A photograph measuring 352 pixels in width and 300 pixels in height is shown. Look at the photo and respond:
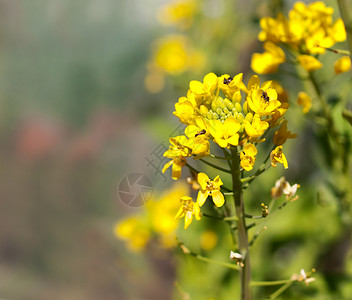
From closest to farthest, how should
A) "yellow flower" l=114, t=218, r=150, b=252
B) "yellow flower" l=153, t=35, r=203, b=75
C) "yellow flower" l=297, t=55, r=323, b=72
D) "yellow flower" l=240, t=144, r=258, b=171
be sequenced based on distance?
"yellow flower" l=240, t=144, r=258, b=171 < "yellow flower" l=297, t=55, r=323, b=72 < "yellow flower" l=114, t=218, r=150, b=252 < "yellow flower" l=153, t=35, r=203, b=75

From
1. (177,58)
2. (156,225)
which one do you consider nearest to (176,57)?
(177,58)

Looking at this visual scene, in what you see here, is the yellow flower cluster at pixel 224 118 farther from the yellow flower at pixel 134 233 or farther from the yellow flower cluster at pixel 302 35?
the yellow flower at pixel 134 233

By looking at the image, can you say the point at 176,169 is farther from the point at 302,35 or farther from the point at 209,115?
the point at 302,35

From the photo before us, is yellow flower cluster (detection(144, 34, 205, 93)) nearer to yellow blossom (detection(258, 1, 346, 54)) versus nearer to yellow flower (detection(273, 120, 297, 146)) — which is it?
yellow blossom (detection(258, 1, 346, 54))

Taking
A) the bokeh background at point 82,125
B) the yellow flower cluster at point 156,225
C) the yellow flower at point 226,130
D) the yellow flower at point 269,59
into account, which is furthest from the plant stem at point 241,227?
the bokeh background at point 82,125

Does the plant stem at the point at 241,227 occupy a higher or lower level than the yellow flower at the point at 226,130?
lower

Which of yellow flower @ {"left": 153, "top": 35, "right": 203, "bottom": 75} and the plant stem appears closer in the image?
the plant stem

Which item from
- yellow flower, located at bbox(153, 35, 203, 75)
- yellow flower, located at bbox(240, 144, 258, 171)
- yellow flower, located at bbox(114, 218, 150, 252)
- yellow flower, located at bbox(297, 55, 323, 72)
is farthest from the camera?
yellow flower, located at bbox(153, 35, 203, 75)

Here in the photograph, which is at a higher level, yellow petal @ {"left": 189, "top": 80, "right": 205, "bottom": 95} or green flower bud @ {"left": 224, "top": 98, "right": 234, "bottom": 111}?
yellow petal @ {"left": 189, "top": 80, "right": 205, "bottom": 95}

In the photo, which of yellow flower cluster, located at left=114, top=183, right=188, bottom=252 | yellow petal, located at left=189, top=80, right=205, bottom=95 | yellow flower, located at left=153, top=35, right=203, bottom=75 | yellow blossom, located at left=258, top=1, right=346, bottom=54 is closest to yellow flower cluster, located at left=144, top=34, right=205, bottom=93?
yellow flower, located at left=153, top=35, right=203, bottom=75
